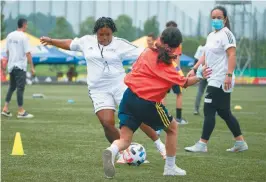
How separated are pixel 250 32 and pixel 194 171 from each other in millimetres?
52927

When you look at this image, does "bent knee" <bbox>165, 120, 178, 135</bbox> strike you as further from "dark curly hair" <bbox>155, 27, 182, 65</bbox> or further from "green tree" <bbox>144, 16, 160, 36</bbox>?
"green tree" <bbox>144, 16, 160, 36</bbox>

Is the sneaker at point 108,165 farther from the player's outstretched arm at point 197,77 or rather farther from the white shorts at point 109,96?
the white shorts at point 109,96

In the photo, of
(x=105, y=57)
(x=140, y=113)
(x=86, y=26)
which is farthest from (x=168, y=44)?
(x=86, y=26)

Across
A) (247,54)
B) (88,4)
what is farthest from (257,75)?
(88,4)

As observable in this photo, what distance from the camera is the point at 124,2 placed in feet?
224

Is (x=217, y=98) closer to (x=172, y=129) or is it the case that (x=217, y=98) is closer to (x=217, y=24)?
(x=217, y=24)

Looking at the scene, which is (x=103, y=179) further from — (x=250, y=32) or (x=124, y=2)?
(x=124, y=2)

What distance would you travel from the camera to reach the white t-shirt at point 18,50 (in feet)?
55.1

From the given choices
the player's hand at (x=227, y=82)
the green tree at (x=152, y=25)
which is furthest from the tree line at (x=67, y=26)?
the player's hand at (x=227, y=82)

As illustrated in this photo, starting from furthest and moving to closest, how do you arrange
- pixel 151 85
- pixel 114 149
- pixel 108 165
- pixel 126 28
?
pixel 126 28 → pixel 151 85 → pixel 114 149 → pixel 108 165

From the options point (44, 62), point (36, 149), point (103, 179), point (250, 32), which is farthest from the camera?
point (250, 32)

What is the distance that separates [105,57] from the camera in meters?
9.44

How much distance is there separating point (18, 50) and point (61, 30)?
Result: 48.2m

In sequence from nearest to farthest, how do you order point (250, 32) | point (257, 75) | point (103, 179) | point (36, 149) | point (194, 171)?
point (103, 179)
point (194, 171)
point (36, 149)
point (257, 75)
point (250, 32)
